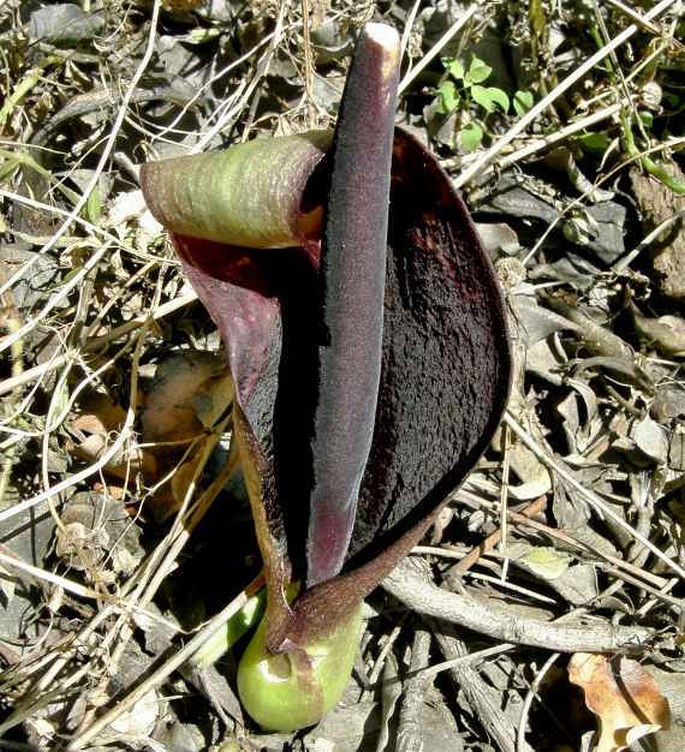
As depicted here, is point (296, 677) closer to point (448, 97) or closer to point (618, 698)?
point (618, 698)

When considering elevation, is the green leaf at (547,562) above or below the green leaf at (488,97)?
below

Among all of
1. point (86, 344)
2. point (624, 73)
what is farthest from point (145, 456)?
point (624, 73)

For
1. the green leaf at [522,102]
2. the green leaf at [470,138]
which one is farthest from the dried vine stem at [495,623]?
the green leaf at [522,102]

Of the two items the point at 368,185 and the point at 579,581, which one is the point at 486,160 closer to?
the point at 579,581

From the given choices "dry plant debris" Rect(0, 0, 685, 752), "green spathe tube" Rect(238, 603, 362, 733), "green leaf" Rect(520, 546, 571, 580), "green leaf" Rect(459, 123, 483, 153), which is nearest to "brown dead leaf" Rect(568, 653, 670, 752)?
"dry plant debris" Rect(0, 0, 685, 752)

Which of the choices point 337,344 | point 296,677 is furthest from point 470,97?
point 296,677

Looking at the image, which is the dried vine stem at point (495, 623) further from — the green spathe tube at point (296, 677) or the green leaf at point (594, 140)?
the green leaf at point (594, 140)
